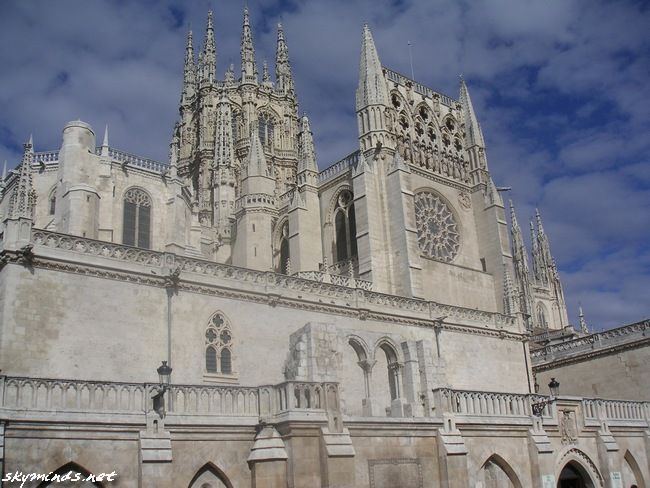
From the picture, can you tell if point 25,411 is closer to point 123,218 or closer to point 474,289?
point 123,218

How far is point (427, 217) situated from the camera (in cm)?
3856

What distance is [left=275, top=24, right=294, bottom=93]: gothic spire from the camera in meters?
63.4

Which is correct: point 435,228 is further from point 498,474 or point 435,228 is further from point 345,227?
point 498,474

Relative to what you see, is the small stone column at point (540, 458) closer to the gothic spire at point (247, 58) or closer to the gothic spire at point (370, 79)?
the gothic spire at point (370, 79)

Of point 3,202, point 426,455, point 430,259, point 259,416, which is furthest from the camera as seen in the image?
point 430,259

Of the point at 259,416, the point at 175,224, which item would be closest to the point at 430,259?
the point at 175,224

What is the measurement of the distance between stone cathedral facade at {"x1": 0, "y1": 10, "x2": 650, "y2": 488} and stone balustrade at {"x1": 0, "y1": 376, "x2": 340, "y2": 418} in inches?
2.0

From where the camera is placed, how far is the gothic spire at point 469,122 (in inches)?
1695

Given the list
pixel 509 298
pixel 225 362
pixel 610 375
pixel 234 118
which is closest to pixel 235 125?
pixel 234 118

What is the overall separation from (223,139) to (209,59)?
1503 centimetres

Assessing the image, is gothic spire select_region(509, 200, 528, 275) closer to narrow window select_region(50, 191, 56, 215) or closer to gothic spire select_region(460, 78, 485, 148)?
gothic spire select_region(460, 78, 485, 148)

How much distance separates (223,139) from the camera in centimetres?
4953

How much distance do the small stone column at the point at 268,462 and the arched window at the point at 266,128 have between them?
43854 millimetres

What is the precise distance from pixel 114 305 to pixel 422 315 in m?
13.8
